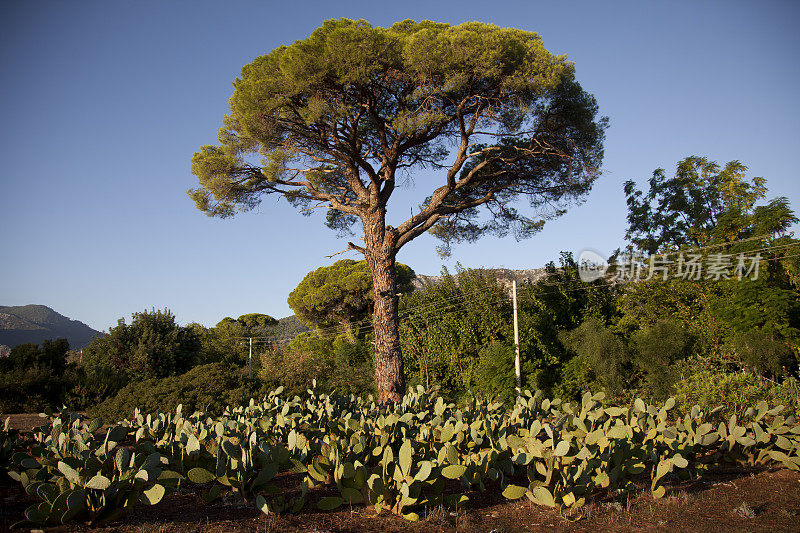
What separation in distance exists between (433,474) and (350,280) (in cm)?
2061

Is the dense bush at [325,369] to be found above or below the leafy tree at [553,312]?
below

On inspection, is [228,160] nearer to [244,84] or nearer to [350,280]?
[244,84]

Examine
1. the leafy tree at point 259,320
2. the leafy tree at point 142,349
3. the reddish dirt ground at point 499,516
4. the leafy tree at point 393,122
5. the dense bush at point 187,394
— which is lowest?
the reddish dirt ground at point 499,516

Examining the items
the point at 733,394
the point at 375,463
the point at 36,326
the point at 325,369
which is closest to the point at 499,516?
the point at 375,463

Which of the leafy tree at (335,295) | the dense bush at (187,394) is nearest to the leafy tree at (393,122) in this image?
the dense bush at (187,394)

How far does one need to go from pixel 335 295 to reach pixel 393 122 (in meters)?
16.3

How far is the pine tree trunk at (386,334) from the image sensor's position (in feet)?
27.3

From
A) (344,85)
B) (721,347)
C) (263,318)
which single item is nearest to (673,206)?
(721,347)

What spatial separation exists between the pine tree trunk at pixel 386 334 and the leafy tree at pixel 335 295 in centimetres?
1357

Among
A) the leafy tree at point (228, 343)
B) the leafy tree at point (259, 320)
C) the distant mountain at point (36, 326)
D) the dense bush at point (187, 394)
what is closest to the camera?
the dense bush at point (187, 394)

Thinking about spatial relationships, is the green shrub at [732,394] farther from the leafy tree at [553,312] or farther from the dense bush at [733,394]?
the leafy tree at [553,312]

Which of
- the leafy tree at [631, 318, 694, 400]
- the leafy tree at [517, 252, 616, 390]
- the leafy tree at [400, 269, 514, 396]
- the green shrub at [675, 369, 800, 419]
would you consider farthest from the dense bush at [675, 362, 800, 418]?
the leafy tree at [400, 269, 514, 396]

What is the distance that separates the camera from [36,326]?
3806 centimetres

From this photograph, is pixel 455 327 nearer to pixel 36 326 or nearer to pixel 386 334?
pixel 386 334
